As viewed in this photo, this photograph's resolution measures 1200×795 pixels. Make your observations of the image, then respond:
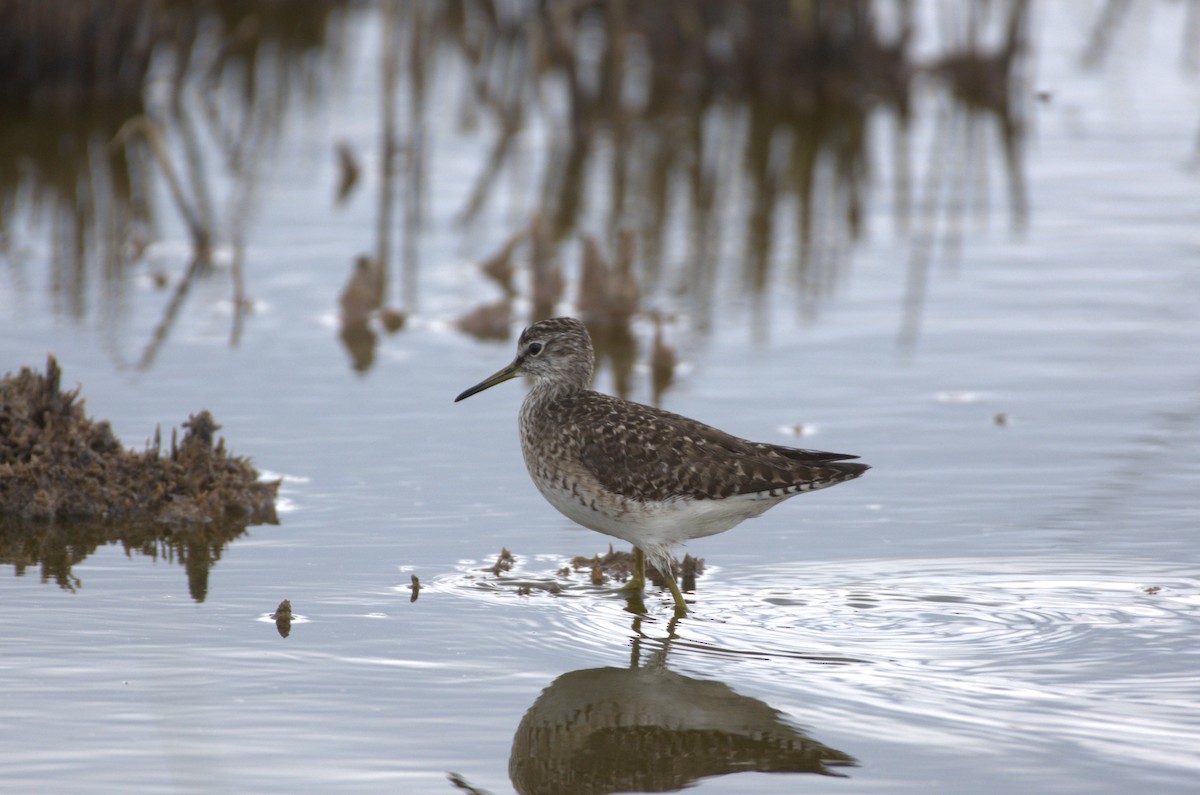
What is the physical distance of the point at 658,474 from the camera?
22.8 feet

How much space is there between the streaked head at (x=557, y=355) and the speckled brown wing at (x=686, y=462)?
1.86 ft

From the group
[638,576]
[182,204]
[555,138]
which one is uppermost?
[555,138]

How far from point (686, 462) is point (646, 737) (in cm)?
157

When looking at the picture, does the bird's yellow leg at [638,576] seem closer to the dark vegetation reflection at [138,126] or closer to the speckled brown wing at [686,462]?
the speckled brown wing at [686,462]

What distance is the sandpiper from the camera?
6.90m

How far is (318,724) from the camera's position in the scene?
5.62 meters

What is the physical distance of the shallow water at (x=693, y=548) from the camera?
5535 mm

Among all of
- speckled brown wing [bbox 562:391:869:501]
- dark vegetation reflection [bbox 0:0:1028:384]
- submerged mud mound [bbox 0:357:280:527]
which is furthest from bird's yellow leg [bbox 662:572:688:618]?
dark vegetation reflection [bbox 0:0:1028:384]

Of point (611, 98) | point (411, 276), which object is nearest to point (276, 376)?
point (411, 276)

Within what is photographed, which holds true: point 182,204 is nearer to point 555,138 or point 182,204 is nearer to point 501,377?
point 555,138

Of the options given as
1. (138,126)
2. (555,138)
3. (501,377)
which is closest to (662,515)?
(501,377)

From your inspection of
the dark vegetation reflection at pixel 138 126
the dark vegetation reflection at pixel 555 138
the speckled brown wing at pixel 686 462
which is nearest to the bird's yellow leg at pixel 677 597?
the speckled brown wing at pixel 686 462

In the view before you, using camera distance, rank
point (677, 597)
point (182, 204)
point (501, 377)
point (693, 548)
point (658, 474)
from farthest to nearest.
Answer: point (182, 204) < point (501, 377) < point (693, 548) < point (658, 474) < point (677, 597)

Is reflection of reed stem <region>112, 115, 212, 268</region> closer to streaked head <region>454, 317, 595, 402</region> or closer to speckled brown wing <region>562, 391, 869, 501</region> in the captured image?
streaked head <region>454, 317, 595, 402</region>
